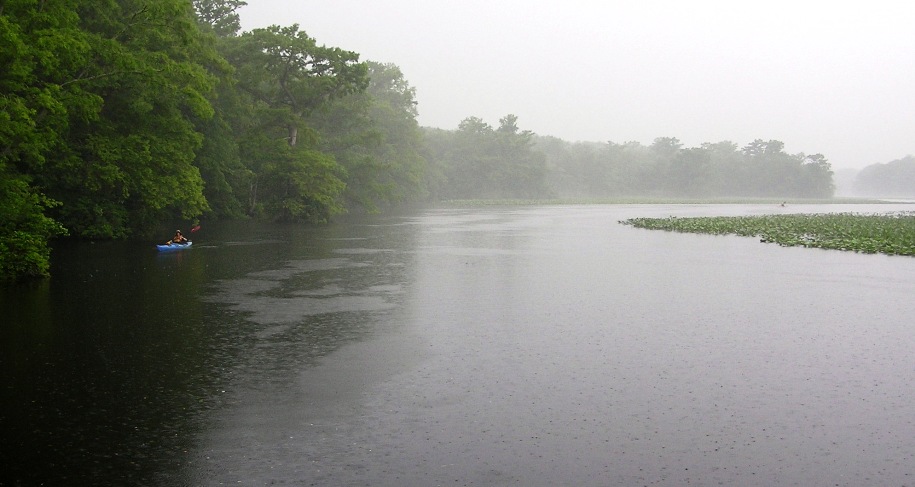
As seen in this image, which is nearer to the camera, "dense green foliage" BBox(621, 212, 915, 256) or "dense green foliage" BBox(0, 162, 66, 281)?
"dense green foliage" BBox(0, 162, 66, 281)

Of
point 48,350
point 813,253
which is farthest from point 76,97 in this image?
point 813,253

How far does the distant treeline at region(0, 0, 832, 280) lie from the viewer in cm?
2212

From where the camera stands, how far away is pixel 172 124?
34.6 metres

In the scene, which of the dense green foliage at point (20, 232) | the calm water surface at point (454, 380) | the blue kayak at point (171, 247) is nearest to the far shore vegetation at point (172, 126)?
the dense green foliage at point (20, 232)

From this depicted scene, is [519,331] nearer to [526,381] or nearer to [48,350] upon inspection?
[526,381]

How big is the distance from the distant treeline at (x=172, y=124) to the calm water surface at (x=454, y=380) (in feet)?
19.3

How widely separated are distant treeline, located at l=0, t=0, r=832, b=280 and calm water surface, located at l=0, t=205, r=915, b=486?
5.90m

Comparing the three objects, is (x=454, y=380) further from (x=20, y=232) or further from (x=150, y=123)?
(x=150, y=123)

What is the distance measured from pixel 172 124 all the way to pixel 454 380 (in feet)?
92.5

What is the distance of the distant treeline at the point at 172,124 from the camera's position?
72.6 feet

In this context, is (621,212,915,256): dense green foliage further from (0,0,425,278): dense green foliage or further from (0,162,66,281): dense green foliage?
(0,162,66,281): dense green foliage

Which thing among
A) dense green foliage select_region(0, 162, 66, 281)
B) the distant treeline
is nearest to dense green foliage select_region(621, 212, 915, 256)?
the distant treeline

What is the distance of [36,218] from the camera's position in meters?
20.3

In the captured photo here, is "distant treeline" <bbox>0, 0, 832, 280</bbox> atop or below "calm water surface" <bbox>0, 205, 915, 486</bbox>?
atop
